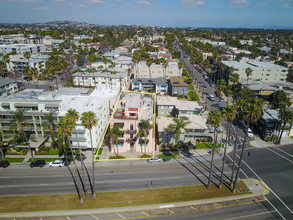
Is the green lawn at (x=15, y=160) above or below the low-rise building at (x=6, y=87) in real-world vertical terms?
below

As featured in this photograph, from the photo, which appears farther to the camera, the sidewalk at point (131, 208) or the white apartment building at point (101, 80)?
the white apartment building at point (101, 80)

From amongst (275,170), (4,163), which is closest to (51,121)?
(4,163)

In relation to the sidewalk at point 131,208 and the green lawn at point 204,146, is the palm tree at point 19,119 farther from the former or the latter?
the green lawn at point 204,146

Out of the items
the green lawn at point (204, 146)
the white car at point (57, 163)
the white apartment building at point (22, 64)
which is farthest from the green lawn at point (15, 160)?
the white apartment building at point (22, 64)

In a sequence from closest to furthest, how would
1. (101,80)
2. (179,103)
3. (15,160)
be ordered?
(15,160) < (179,103) < (101,80)

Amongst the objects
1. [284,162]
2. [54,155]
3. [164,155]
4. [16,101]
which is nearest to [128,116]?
[164,155]

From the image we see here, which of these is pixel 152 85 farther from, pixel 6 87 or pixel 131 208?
pixel 131 208
